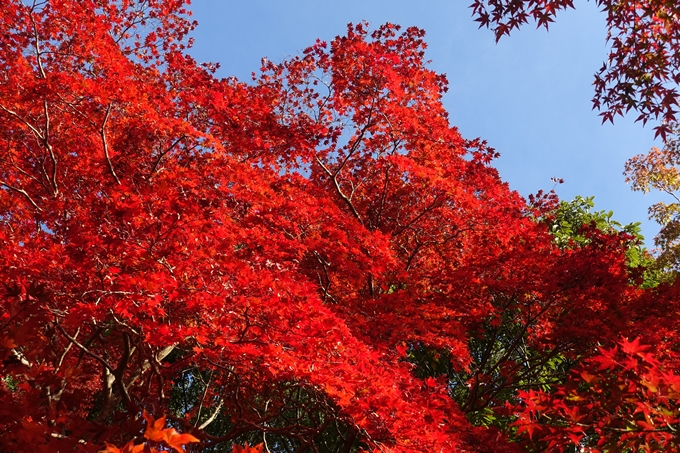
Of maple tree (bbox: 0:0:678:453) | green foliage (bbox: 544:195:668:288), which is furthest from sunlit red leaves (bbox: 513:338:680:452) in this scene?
green foliage (bbox: 544:195:668:288)

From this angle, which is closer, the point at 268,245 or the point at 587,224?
the point at 268,245

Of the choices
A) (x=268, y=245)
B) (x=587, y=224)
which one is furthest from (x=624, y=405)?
(x=587, y=224)

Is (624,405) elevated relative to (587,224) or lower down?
lower down

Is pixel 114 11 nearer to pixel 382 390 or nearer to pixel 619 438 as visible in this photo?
pixel 382 390

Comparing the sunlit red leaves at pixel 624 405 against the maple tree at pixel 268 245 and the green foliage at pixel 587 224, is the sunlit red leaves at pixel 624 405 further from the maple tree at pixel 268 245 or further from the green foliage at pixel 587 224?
the green foliage at pixel 587 224

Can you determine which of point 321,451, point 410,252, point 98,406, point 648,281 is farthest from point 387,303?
point 98,406

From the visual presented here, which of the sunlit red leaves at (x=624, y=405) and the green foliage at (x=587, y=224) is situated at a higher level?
the green foliage at (x=587, y=224)

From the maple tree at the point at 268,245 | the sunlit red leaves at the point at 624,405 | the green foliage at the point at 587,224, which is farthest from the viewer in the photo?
the green foliage at the point at 587,224

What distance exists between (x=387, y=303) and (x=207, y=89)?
560cm

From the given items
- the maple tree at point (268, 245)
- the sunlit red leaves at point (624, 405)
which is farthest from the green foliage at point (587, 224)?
the sunlit red leaves at point (624, 405)

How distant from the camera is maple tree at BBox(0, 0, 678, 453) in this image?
5.64 metres

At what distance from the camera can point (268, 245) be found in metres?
7.81

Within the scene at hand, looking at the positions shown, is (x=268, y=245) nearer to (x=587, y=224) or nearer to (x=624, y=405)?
(x=624, y=405)

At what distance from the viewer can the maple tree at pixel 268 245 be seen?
222 inches
